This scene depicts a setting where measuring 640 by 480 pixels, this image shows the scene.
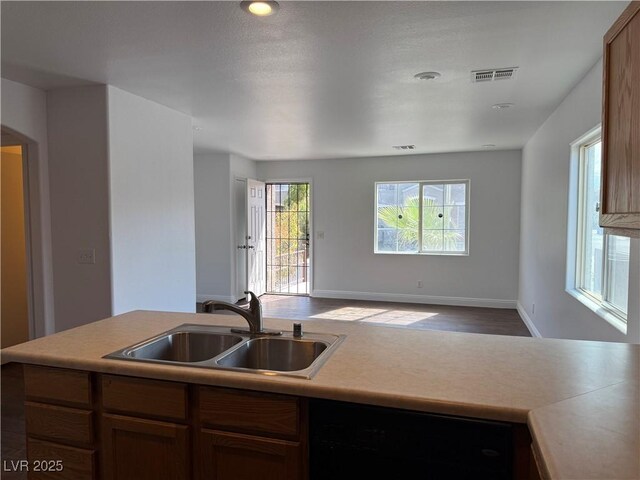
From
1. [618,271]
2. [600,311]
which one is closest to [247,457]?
[600,311]

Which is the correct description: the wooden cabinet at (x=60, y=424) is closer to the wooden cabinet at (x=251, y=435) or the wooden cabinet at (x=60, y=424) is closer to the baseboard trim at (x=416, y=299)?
the wooden cabinet at (x=251, y=435)

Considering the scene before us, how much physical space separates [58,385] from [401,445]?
1.28 m

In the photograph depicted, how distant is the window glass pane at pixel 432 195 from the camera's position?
6.76 meters

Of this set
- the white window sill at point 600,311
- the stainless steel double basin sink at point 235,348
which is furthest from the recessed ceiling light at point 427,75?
the stainless steel double basin sink at point 235,348

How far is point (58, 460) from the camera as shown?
63.5 inches

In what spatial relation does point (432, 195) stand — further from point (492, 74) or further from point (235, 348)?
point (235, 348)

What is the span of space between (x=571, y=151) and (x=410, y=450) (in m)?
3.09

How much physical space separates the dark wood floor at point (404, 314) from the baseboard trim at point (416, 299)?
0.16 m

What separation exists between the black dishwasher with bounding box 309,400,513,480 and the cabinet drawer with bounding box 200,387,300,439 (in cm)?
7

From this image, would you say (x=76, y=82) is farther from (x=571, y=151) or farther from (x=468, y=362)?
(x=571, y=151)

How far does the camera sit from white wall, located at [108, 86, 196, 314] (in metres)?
3.35

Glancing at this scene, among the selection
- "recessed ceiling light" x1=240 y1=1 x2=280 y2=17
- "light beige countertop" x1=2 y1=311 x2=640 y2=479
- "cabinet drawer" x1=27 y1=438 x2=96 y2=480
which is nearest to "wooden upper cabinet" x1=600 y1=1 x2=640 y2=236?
"light beige countertop" x1=2 y1=311 x2=640 y2=479

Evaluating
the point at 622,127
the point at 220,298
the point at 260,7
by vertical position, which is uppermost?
the point at 260,7

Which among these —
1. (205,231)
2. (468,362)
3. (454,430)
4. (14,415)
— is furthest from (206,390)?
(205,231)
